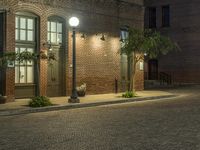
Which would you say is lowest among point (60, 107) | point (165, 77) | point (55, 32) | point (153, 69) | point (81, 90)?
point (60, 107)

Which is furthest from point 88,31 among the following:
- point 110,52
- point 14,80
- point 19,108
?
point 19,108

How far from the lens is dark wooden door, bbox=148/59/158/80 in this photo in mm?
43681

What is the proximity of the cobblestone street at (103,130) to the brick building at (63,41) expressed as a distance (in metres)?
4.64

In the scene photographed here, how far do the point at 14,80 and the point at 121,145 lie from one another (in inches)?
467

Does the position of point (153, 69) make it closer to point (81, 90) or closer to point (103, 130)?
point (81, 90)

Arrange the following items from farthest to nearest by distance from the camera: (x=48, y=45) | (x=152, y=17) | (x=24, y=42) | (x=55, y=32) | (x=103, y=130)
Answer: (x=152, y=17) → (x=55, y=32) → (x=48, y=45) → (x=24, y=42) → (x=103, y=130)

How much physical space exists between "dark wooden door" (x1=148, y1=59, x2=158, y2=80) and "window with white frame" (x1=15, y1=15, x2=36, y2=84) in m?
23.4

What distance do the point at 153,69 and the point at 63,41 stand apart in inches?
859

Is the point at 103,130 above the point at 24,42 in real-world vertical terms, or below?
below

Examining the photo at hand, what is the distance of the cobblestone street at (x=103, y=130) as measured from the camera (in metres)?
9.50

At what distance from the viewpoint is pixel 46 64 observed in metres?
22.3

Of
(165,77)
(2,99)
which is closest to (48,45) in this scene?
(2,99)

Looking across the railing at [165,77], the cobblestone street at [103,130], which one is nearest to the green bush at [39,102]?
the cobblestone street at [103,130]

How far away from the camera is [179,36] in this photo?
42.2 metres
